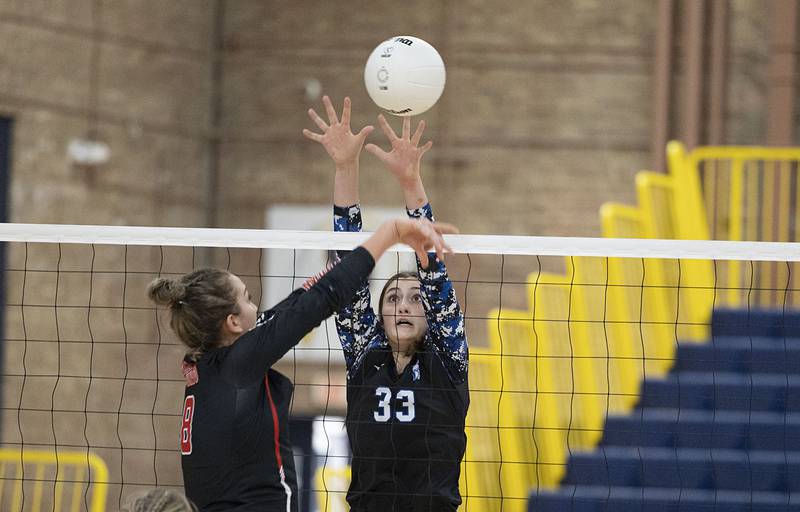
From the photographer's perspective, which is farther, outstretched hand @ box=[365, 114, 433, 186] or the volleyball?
the volleyball

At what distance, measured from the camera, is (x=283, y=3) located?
14406 mm

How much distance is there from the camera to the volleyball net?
466 centimetres

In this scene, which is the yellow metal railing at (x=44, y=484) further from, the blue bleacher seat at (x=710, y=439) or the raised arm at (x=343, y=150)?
the raised arm at (x=343, y=150)

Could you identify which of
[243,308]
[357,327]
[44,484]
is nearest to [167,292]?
[243,308]

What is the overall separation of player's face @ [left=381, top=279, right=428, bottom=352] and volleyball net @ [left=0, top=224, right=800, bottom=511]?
208mm

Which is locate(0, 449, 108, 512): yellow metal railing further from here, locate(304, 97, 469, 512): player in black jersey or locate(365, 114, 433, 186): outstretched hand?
locate(365, 114, 433, 186): outstretched hand

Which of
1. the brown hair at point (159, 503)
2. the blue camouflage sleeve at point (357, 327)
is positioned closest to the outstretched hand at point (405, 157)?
the blue camouflage sleeve at point (357, 327)

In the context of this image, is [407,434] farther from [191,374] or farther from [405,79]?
[405,79]

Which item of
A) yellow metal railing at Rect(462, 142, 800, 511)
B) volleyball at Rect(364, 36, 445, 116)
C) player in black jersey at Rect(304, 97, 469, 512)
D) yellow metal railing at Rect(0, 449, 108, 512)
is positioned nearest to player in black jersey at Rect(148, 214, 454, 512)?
player in black jersey at Rect(304, 97, 469, 512)

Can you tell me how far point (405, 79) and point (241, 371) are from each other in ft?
5.88

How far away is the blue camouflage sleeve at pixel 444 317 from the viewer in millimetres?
3986

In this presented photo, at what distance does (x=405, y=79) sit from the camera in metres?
4.90

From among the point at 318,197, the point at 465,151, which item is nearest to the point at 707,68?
the point at 465,151

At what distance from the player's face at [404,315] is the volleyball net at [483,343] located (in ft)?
0.68
